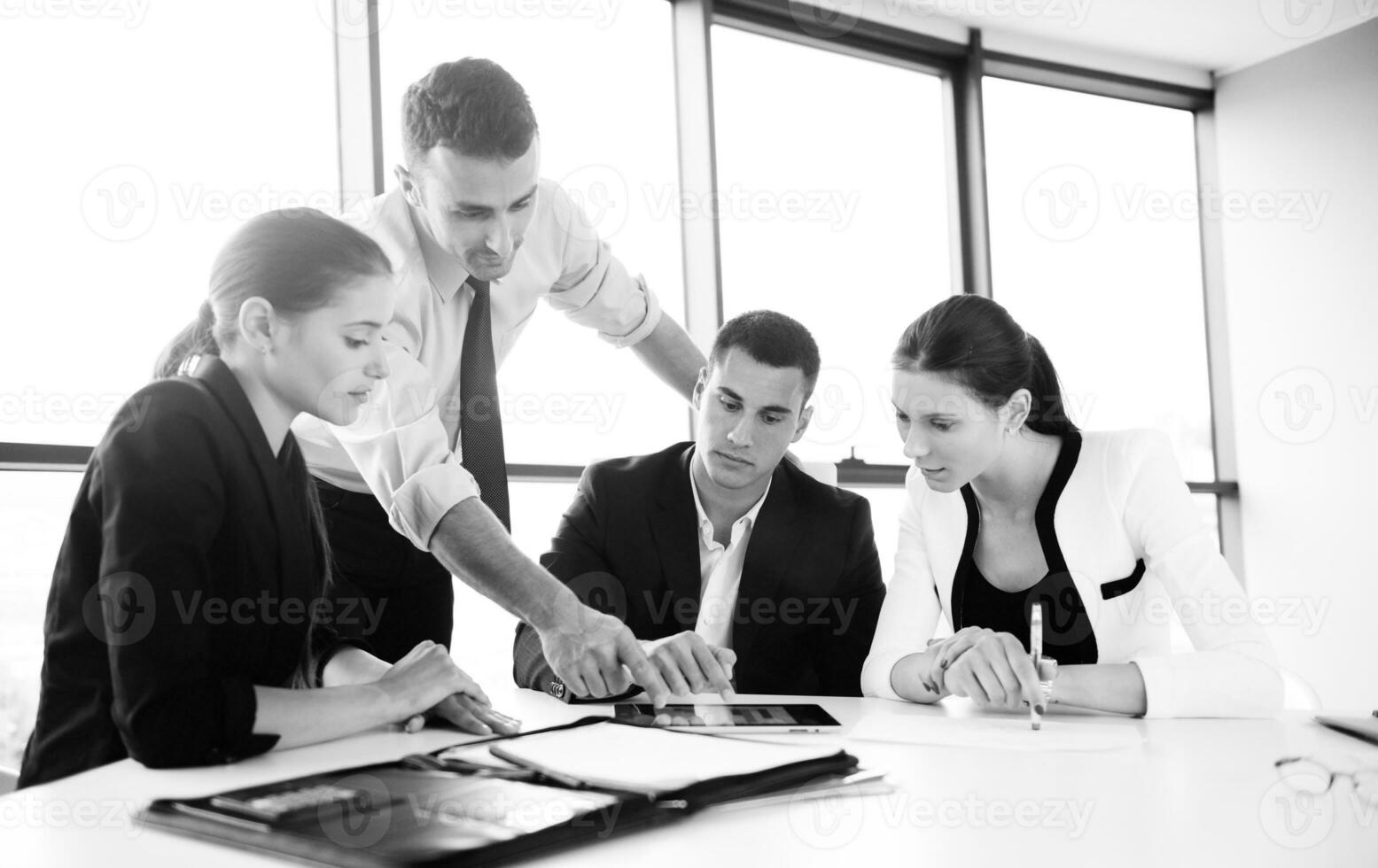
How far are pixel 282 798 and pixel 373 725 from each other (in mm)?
449

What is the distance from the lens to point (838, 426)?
446 centimetres

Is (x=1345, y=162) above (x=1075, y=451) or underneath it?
above

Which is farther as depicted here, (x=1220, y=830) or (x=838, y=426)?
(x=838, y=426)

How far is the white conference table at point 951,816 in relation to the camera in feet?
2.74

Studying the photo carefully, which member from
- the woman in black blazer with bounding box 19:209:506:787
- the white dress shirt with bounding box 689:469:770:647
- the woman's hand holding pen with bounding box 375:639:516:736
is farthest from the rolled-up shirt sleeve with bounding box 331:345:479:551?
the white dress shirt with bounding box 689:469:770:647

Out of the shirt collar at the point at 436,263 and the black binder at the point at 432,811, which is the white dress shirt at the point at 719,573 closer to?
the shirt collar at the point at 436,263

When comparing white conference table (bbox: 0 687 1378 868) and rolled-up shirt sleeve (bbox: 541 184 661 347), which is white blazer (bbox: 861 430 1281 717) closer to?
white conference table (bbox: 0 687 1378 868)

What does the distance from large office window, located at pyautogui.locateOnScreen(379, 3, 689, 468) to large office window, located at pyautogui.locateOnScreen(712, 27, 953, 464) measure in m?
0.30

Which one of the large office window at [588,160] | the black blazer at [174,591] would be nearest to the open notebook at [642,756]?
the black blazer at [174,591]

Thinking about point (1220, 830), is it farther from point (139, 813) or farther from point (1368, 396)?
point (1368, 396)

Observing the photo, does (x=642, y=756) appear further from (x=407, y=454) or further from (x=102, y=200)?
(x=102, y=200)

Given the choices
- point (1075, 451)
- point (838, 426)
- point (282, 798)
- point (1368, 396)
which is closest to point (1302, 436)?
point (1368, 396)

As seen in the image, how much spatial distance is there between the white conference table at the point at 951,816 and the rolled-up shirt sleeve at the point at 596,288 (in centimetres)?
135

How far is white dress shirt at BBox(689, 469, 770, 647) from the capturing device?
223 cm
